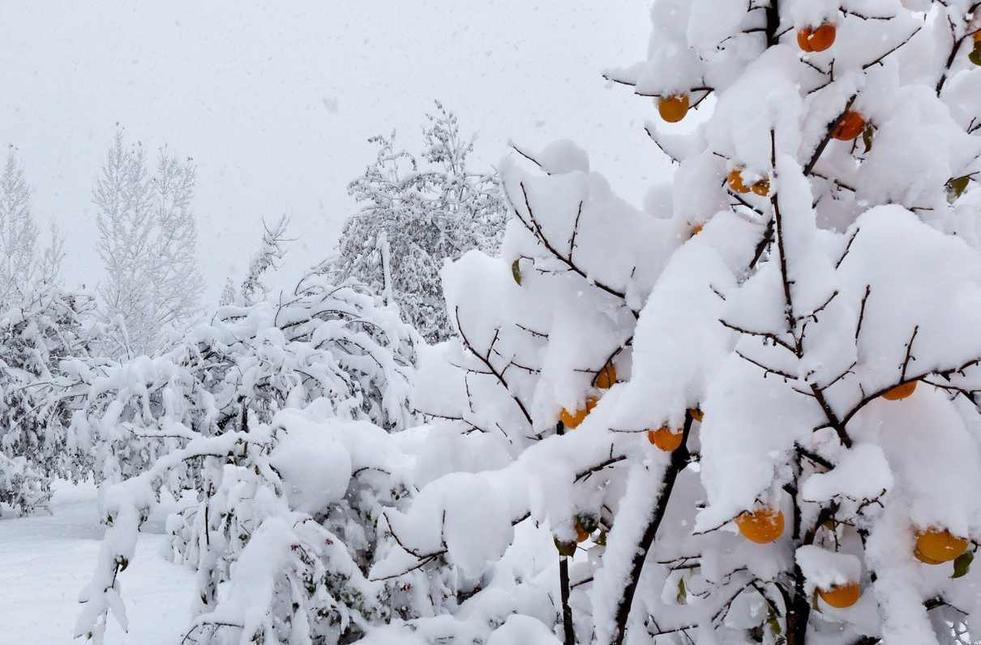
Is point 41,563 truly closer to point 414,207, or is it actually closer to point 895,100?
point 895,100

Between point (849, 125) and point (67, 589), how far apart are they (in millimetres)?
5648

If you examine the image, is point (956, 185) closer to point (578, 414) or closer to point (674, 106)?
point (674, 106)

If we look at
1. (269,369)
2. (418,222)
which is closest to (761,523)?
(269,369)

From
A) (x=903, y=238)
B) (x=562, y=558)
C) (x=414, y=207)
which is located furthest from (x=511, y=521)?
(x=414, y=207)

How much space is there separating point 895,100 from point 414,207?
15013 millimetres

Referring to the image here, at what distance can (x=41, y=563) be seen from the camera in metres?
6.05

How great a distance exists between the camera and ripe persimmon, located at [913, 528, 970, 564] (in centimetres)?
83

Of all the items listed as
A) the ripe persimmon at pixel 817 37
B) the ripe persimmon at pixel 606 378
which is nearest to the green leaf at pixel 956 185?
the ripe persimmon at pixel 817 37

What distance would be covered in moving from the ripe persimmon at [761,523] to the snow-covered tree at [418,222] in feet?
47.6

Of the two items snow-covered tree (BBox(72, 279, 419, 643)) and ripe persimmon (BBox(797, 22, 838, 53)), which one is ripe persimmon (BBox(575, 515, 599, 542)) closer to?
ripe persimmon (BBox(797, 22, 838, 53))

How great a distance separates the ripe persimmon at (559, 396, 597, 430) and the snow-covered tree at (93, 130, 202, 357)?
2125 centimetres

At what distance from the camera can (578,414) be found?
1.16 metres

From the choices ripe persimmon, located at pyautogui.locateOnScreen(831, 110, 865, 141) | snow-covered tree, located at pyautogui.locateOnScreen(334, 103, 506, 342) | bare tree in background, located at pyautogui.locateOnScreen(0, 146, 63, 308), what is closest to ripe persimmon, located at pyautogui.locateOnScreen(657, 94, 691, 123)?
ripe persimmon, located at pyautogui.locateOnScreen(831, 110, 865, 141)

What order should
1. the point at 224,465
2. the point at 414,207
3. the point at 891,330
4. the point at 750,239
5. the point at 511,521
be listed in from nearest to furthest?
the point at 891,330 → the point at 750,239 → the point at 511,521 → the point at 224,465 → the point at 414,207
